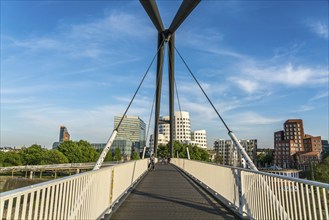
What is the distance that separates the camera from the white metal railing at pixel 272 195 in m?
3.17

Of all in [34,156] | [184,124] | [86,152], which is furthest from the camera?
→ [184,124]

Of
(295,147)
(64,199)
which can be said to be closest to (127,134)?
(295,147)

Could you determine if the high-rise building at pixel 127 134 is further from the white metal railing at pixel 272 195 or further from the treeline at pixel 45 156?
the white metal railing at pixel 272 195

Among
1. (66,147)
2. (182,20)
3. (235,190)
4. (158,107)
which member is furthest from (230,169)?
(66,147)

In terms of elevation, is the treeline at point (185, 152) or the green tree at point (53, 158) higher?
the treeline at point (185, 152)

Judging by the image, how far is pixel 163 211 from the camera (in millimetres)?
5738

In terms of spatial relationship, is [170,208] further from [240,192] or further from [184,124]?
[184,124]

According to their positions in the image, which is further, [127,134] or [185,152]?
[127,134]

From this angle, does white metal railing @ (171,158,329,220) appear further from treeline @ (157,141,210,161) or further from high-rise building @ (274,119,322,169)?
high-rise building @ (274,119,322,169)

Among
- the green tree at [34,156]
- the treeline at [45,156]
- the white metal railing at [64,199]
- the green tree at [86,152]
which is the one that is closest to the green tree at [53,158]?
the treeline at [45,156]

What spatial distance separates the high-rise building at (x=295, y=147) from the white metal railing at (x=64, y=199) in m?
98.8

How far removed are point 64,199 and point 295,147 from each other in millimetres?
123954

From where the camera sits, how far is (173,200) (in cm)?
714

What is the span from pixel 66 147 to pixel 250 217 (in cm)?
7546
